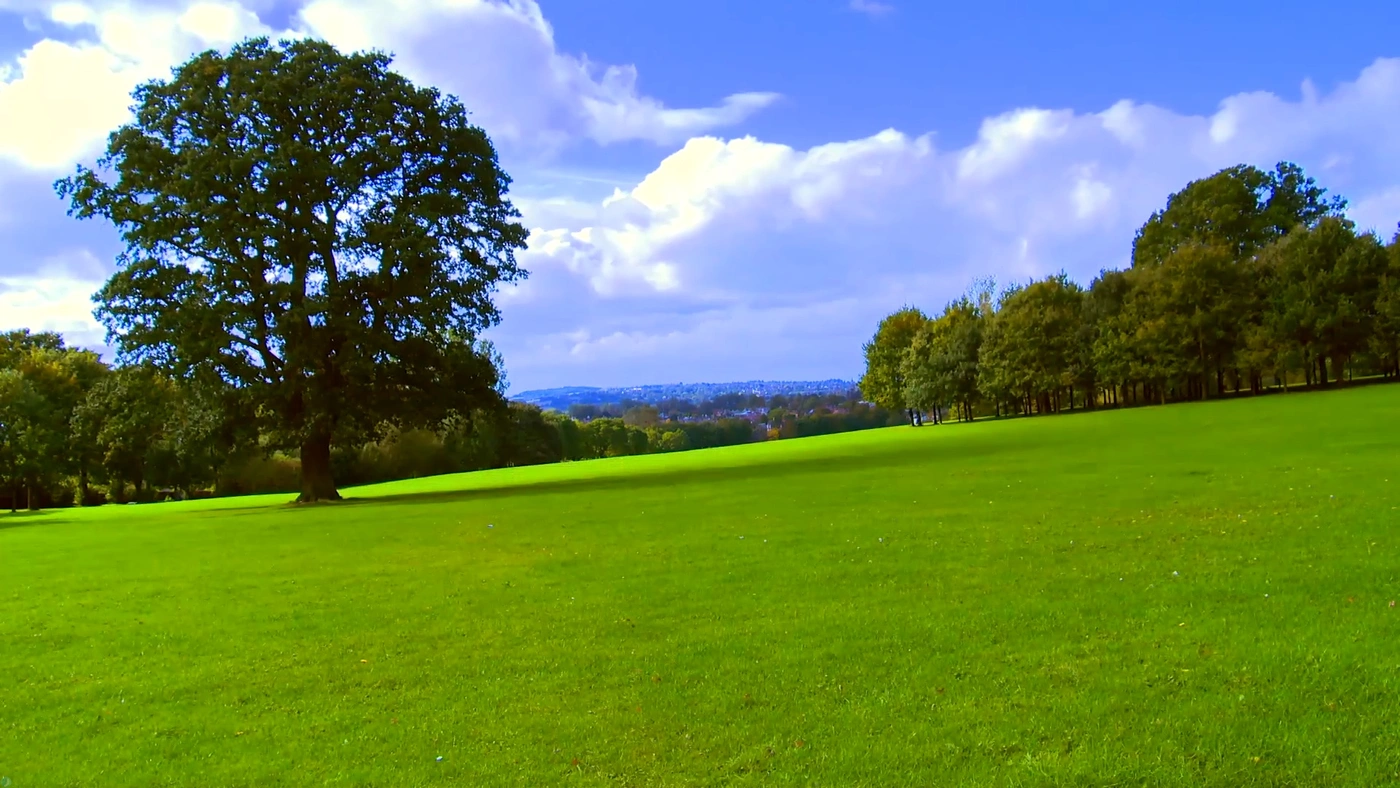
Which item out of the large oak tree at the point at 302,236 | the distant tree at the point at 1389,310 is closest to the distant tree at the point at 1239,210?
the distant tree at the point at 1389,310

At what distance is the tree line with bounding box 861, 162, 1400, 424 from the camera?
68.6 m

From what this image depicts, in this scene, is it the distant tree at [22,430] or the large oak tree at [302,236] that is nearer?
the large oak tree at [302,236]

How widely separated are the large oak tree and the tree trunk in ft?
0.50

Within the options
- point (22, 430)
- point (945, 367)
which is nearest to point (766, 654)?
point (22, 430)

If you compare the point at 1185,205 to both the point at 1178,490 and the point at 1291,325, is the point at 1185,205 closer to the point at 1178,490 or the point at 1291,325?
the point at 1291,325

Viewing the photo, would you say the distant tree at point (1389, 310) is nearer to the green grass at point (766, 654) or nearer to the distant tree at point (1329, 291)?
the distant tree at point (1329, 291)

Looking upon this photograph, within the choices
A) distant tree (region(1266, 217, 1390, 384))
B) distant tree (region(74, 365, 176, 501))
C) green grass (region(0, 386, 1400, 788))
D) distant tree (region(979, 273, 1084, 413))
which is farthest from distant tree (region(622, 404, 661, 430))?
green grass (region(0, 386, 1400, 788))

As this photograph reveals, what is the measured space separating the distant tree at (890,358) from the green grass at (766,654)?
91.0 meters

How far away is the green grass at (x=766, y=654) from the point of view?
20.3 ft

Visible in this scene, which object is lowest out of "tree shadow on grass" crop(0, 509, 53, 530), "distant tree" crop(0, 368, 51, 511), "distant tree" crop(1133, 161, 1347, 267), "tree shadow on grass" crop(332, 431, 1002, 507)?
"tree shadow on grass" crop(0, 509, 53, 530)

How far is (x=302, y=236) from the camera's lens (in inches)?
1405

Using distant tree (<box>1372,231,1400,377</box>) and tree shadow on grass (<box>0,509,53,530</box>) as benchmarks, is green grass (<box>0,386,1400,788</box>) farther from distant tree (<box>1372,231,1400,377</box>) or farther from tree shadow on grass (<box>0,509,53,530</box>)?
distant tree (<box>1372,231,1400,377</box>)

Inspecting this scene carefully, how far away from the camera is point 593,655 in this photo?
9.06m

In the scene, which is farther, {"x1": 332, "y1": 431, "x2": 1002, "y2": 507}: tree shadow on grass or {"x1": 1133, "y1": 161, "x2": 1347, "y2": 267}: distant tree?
{"x1": 1133, "y1": 161, "x2": 1347, "y2": 267}: distant tree
